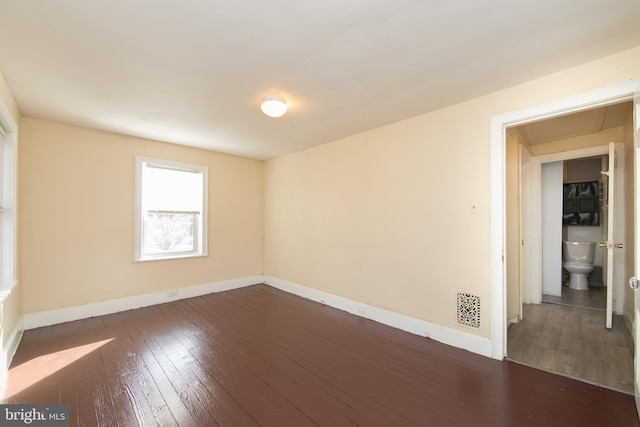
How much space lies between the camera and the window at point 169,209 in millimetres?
3922

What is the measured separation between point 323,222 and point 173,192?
7.94 ft

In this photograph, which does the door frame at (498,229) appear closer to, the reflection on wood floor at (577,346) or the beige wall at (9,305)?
the reflection on wood floor at (577,346)

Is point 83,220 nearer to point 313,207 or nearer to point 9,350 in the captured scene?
point 9,350

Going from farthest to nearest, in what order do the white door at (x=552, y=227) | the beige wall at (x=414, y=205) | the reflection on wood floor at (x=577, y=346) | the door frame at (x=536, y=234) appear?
1. the white door at (x=552, y=227)
2. the door frame at (x=536, y=234)
3. the beige wall at (x=414, y=205)
4. the reflection on wood floor at (x=577, y=346)

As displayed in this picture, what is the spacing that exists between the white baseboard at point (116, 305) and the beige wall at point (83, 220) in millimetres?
66

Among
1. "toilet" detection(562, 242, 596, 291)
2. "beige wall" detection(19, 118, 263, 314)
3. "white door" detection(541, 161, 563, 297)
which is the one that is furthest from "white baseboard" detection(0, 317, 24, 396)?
"toilet" detection(562, 242, 596, 291)

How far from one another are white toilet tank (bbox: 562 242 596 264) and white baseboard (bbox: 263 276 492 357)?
12.3ft

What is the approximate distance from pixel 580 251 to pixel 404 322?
4.00 metres

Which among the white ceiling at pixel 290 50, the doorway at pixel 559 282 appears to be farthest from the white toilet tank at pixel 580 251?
the white ceiling at pixel 290 50

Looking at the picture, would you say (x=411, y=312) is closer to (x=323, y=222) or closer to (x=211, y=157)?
(x=323, y=222)

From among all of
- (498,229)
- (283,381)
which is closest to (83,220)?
(283,381)

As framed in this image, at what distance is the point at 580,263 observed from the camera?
4699 millimetres

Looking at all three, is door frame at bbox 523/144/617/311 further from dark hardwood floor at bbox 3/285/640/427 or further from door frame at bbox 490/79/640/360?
dark hardwood floor at bbox 3/285/640/427

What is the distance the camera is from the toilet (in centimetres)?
466
